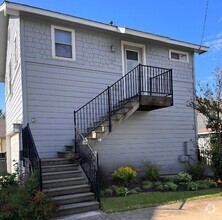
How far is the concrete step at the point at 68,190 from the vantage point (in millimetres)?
7666

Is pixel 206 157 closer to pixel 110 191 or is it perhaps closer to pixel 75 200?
pixel 110 191

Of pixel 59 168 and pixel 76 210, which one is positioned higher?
pixel 59 168

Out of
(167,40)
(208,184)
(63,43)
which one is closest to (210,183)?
(208,184)

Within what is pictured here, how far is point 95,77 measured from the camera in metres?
11.4

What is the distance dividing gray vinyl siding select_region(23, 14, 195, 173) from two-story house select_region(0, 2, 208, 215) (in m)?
0.03

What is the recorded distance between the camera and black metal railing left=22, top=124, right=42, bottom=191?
7.38m

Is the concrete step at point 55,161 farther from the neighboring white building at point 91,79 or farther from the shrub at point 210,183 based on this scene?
the shrub at point 210,183

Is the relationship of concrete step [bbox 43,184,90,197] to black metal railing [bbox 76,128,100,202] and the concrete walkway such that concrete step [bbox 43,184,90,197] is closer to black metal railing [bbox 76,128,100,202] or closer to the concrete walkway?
black metal railing [bbox 76,128,100,202]

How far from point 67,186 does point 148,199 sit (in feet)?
7.24

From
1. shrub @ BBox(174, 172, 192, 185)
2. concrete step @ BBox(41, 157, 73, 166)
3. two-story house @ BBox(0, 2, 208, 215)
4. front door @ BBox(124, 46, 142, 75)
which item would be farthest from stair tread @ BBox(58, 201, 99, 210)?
front door @ BBox(124, 46, 142, 75)

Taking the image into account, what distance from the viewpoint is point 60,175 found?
8.46m

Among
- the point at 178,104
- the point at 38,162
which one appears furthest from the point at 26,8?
the point at 178,104

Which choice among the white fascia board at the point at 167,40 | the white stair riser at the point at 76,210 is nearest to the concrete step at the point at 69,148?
the white stair riser at the point at 76,210

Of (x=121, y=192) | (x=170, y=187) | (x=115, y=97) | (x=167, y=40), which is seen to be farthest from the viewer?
(x=167, y=40)
